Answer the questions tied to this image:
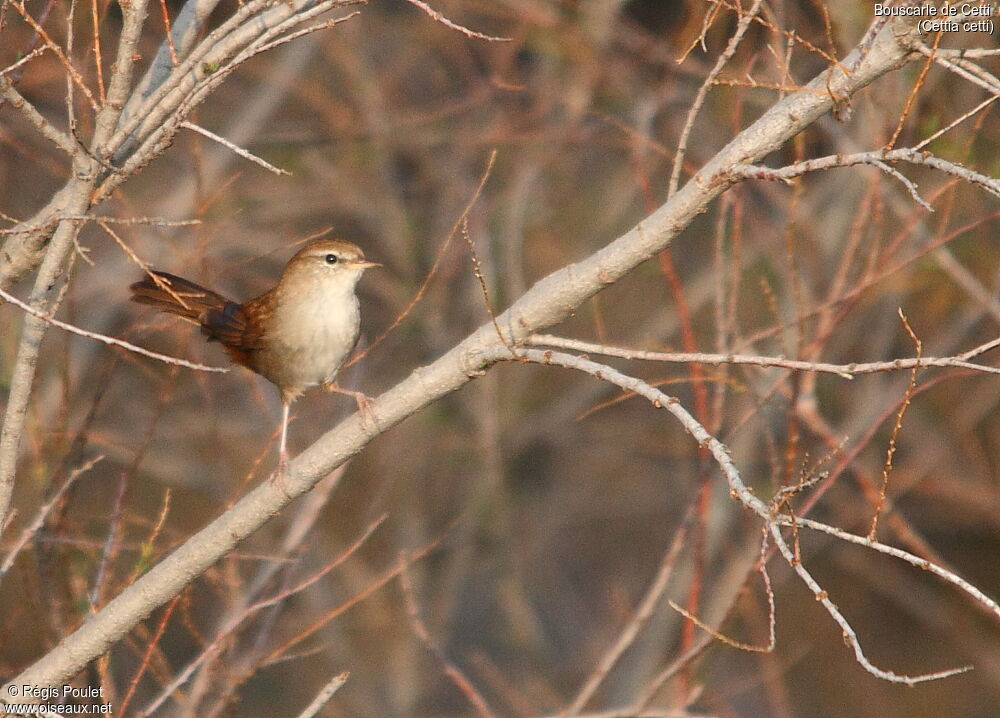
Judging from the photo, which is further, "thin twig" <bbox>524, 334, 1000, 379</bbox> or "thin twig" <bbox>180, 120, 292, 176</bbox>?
"thin twig" <bbox>180, 120, 292, 176</bbox>

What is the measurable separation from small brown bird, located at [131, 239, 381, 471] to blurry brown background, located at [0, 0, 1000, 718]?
0.76 meters

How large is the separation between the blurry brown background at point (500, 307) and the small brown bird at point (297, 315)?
76 cm

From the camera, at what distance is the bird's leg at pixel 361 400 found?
107 inches

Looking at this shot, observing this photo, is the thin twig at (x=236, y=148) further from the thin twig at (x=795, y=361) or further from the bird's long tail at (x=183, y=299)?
the bird's long tail at (x=183, y=299)

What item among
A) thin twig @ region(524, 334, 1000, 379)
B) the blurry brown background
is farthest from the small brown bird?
thin twig @ region(524, 334, 1000, 379)

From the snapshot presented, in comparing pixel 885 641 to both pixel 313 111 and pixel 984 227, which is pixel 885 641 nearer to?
pixel 984 227

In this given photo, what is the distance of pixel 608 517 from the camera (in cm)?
1153

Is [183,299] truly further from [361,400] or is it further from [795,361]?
[795,361]

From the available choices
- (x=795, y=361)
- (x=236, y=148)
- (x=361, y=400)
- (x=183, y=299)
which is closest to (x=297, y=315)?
(x=183, y=299)

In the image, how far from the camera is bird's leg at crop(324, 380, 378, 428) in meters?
2.73

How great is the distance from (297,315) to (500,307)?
356 centimetres

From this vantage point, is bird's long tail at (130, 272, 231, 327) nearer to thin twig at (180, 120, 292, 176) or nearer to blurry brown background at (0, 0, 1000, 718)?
blurry brown background at (0, 0, 1000, 718)

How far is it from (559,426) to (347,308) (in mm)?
4551

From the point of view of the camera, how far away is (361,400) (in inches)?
154
